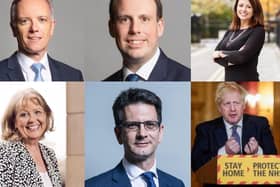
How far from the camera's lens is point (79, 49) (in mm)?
4965

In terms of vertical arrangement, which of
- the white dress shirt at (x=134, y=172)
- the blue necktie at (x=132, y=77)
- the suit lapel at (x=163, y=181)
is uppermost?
the blue necktie at (x=132, y=77)

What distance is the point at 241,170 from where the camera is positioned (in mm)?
5020

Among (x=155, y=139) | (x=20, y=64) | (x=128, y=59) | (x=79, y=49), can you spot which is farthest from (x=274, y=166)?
(x=20, y=64)

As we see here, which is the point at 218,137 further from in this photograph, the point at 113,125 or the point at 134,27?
the point at 134,27

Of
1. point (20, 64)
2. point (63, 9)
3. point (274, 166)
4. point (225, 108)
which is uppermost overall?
point (63, 9)

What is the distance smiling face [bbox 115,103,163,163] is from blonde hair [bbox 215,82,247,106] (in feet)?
1.50

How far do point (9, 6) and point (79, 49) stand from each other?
570mm

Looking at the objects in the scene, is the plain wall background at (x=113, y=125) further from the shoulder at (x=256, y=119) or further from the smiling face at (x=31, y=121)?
the shoulder at (x=256, y=119)

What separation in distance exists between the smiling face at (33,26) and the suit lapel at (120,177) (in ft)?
3.23

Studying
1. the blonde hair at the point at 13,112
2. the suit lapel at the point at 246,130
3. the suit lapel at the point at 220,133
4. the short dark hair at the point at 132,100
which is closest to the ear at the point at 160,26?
the short dark hair at the point at 132,100

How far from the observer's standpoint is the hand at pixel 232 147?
199 inches

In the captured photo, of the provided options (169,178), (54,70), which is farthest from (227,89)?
(54,70)

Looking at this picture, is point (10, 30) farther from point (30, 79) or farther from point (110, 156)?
point (110, 156)

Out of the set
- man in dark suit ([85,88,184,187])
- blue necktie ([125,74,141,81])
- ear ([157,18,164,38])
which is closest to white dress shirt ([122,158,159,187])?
man in dark suit ([85,88,184,187])
